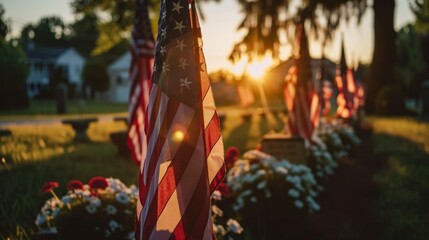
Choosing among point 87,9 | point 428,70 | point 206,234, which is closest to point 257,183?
point 206,234

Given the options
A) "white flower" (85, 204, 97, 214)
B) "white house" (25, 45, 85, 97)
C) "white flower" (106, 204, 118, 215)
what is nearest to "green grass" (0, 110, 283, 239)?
"white flower" (85, 204, 97, 214)

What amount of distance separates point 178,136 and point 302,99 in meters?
5.97

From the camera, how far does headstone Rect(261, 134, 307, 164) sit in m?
8.07

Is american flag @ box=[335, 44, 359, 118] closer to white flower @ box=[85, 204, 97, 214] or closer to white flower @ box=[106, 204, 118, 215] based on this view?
white flower @ box=[106, 204, 118, 215]

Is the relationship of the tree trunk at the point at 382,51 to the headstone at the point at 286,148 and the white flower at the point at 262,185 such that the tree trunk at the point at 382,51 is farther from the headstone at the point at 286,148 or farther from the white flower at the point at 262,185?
the white flower at the point at 262,185

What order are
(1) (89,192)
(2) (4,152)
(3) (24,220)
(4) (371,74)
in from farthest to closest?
(4) (371,74) → (2) (4,152) → (3) (24,220) → (1) (89,192)

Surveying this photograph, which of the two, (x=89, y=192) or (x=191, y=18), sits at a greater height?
(x=191, y=18)

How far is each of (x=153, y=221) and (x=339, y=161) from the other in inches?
318

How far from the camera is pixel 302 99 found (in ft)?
30.5

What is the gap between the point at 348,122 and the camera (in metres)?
15.6

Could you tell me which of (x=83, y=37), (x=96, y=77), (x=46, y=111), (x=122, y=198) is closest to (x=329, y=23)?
(x=122, y=198)

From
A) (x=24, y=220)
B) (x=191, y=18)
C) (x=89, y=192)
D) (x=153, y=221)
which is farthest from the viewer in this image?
(x=24, y=220)

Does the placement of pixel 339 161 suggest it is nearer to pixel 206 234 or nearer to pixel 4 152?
pixel 4 152

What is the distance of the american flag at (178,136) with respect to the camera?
3559 millimetres
